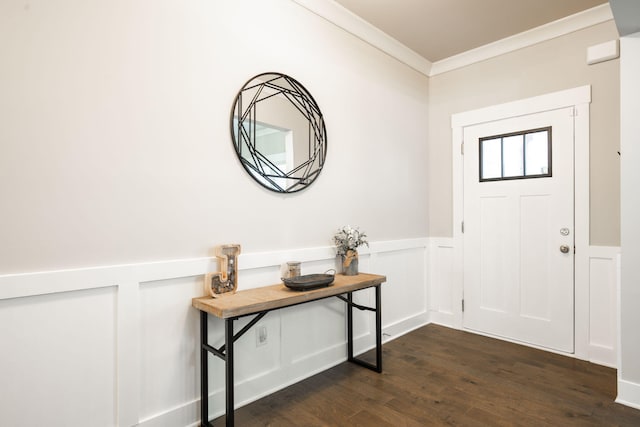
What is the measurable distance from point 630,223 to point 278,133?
7.29 feet

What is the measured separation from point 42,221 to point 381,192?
242cm

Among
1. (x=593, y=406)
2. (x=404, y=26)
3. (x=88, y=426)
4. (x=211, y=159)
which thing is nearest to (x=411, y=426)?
A: (x=593, y=406)

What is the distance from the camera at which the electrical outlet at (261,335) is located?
2248 mm

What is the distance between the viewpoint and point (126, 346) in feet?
5.58

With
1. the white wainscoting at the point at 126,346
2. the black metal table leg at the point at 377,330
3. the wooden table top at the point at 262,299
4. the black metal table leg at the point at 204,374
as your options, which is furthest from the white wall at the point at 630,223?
the black metal table leg at the point at 204,374

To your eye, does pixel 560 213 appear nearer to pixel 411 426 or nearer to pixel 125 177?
pixel 411 426

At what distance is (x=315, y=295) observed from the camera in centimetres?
210

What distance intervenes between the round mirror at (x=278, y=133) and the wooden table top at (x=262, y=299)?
67 centimetres

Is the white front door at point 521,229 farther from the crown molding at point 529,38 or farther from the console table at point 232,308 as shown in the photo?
the console table at point 232,308

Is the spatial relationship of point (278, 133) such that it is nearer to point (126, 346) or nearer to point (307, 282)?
point (307, 282)

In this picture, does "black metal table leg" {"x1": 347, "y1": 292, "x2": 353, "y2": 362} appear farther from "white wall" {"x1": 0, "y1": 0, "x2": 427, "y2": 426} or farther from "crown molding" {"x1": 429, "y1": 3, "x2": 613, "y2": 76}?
"crown molding" {"x1": 429, "y1": 3, "x2": 613, "y2": 76}

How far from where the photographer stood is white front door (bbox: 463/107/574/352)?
2938mm

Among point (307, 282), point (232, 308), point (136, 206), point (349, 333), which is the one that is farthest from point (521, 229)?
point (136, 206)

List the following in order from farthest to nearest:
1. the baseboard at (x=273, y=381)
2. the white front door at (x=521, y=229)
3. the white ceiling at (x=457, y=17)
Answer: the white front door at (x=521, y=229) < the white ceiling at (x=457, y=17) < the baseboard at (x=273, y=381)
